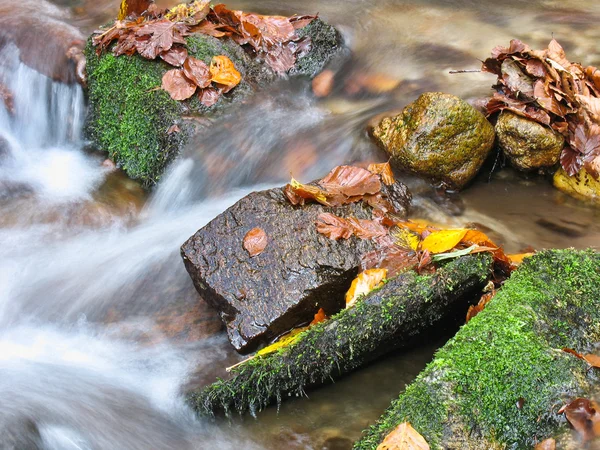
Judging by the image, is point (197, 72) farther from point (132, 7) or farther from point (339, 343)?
point (339, 343)

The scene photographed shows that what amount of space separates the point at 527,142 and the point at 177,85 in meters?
2.81

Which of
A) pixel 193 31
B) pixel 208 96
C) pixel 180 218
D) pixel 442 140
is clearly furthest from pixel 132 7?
pixel 442 140

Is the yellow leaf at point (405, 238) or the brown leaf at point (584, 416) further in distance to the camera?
the yellow leaf at point (405, 238)

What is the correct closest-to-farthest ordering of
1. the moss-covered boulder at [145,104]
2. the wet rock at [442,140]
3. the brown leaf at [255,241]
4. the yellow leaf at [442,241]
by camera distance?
the yellow leaf at [442,241], the brown leaf at [255,241], the wet rock at [442,140], the moss-covered boulder at [145,104]

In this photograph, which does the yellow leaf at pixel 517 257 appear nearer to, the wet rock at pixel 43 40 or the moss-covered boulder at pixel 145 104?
the moss-covered boulder at pixel 145 104

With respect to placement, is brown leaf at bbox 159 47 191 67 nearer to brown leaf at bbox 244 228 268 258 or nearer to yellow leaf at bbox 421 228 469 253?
brown leaf at bbox 244 228 268 258

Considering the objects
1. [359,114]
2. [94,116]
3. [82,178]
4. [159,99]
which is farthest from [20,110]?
[359,114]

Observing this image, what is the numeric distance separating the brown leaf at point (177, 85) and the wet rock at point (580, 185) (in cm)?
299

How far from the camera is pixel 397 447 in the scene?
8.21 ft

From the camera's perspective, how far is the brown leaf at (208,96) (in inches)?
211

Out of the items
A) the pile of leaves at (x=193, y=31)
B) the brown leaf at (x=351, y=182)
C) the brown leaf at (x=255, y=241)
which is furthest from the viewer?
the pile of leaves at (x=193, y=31)

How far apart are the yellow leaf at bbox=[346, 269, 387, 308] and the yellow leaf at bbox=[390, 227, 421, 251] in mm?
332

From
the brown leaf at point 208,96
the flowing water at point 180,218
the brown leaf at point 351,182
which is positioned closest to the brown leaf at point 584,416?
the flowing water at point 180,218

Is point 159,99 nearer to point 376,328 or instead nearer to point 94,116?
point 94,116
